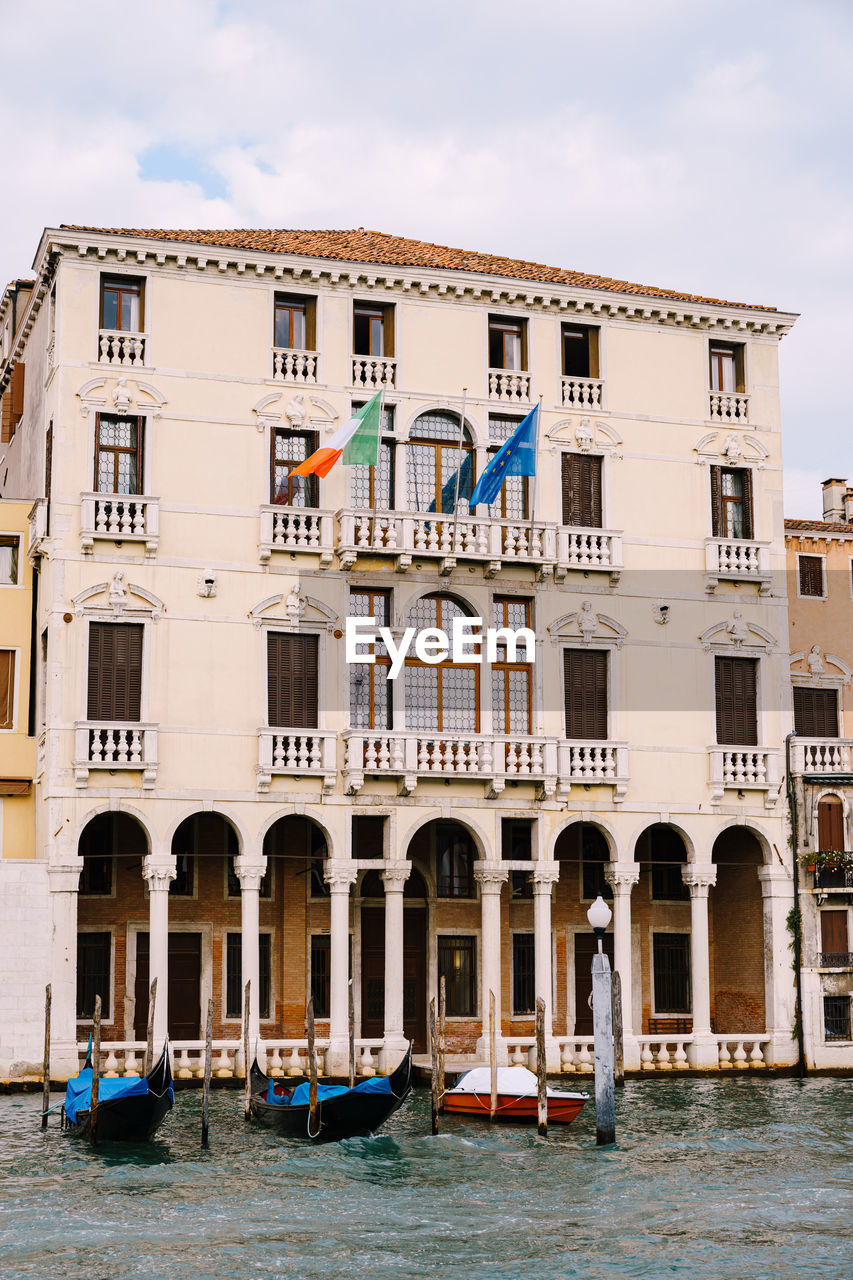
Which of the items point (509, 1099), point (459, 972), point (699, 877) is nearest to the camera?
point (509, 1099)

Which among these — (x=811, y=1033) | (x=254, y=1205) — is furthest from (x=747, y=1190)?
(x=811, y=1033)

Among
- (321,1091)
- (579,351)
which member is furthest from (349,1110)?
(579,351)

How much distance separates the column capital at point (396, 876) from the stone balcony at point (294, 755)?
1.79 meters

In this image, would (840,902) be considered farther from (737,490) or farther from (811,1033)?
(737,490)

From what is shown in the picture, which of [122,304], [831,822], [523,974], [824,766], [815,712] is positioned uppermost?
[122,304]

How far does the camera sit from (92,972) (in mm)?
34969

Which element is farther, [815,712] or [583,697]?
[815,712]

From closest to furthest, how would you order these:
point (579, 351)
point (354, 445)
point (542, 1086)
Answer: point (542, 1086), point (354, 445), point (579, 351)

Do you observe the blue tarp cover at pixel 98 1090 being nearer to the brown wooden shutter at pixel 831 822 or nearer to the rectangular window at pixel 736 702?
the rectangular window at pixel 736 702

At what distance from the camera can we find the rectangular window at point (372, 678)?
35.0 metres

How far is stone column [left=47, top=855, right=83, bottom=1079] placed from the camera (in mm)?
31922

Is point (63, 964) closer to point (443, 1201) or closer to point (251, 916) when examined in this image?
point (251, 916)

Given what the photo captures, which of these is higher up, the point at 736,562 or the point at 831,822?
the point at 736,562

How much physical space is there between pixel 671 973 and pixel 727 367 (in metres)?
12.1
